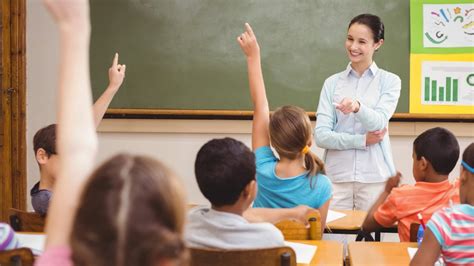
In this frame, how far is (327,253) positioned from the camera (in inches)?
105

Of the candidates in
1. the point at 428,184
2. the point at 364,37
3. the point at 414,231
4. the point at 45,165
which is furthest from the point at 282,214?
the point at 364,37

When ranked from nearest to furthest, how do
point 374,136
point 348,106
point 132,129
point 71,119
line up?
point 71,119 < point 348,106 < point 374,136 < point 132,129

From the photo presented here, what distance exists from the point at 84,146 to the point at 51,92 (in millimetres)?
4691

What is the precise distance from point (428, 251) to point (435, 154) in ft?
3.00

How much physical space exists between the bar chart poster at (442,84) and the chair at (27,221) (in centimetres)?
304

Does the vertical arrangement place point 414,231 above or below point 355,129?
below

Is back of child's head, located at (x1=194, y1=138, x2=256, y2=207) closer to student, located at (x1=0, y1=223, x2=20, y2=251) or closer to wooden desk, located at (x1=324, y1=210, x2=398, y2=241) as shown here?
student, located at (x1=0, y1=223, x2=20, y2=251)

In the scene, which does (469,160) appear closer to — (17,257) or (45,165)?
(17,257)

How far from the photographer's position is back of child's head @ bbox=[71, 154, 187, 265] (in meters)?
0.78

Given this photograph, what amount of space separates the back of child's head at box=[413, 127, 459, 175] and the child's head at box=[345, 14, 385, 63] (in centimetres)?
101

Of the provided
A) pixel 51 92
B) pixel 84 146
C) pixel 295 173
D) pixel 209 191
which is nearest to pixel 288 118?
pixel 295 173

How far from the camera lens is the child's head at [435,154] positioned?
2990mm

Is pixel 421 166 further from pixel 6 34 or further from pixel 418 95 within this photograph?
pixel 6 34

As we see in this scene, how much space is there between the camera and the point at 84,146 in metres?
1.04
